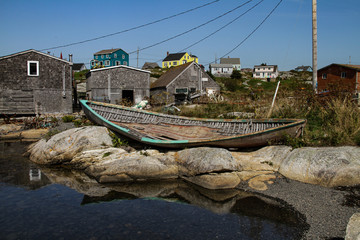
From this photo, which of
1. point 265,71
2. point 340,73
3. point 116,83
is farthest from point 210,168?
point 265,71

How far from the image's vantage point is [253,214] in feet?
22.6

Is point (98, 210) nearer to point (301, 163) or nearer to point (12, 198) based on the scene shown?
point (12, 198)

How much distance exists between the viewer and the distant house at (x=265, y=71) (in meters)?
91.1

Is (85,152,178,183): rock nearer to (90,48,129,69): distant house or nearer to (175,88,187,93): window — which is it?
(175,88,187,93): window

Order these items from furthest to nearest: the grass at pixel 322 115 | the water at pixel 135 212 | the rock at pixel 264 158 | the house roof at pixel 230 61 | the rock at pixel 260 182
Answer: the house roof at pixel 230 61
the grass at pixel 322 115
the rock at pixel 264 158
the rock at pixel 260 182
the water at pixel 135 212

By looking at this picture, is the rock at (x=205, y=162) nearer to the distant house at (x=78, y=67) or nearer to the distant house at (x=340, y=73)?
the distant house at (x=340, y=73)

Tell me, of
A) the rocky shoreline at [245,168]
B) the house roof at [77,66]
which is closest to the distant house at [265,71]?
the house roof at [77,66]

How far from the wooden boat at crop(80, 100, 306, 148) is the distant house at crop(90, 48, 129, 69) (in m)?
55.2

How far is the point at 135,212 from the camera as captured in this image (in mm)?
7137

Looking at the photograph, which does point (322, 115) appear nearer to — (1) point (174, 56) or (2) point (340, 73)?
(2) point (340, 73)

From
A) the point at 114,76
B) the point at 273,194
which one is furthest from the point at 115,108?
the point at 114,76

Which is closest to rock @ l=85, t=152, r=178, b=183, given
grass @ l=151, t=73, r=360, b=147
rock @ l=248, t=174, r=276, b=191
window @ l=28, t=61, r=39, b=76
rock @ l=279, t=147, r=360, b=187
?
rock @ l=248, t=174, r=276, b=191

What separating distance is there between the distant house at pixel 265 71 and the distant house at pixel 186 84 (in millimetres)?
61332

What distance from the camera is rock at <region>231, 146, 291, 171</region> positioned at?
9406 millimetres
